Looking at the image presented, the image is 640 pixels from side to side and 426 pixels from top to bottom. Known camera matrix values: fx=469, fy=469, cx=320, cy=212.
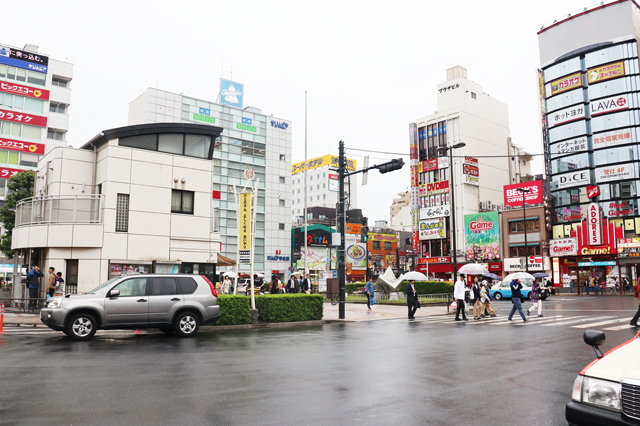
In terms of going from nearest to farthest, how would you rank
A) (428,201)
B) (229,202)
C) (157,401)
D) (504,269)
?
(157,401) < (504,269) < (229,202) < (428,201)

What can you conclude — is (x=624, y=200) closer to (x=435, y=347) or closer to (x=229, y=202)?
(x=229, y=202)

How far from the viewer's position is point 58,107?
63.9m

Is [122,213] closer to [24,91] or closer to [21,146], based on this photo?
[21,146]

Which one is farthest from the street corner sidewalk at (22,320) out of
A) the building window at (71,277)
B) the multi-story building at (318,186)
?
the multi-story building at (318,186)

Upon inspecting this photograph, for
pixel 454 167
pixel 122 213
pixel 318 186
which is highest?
pixel 318 186

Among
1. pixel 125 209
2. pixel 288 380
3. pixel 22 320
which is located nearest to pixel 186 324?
pixel 288 380

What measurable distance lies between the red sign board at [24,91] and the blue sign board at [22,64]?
2.70 m

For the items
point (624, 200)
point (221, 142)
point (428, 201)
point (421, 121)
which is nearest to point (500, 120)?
point (421, 121)

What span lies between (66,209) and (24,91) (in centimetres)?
4698

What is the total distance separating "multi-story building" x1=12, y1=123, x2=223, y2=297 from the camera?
70.5 feet

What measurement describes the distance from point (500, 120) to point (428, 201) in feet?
73.0

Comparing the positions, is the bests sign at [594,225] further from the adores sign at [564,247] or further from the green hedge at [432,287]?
the green hedge at [432,287]

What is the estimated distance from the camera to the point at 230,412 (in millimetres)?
5773

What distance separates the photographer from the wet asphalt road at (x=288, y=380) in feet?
18.7
